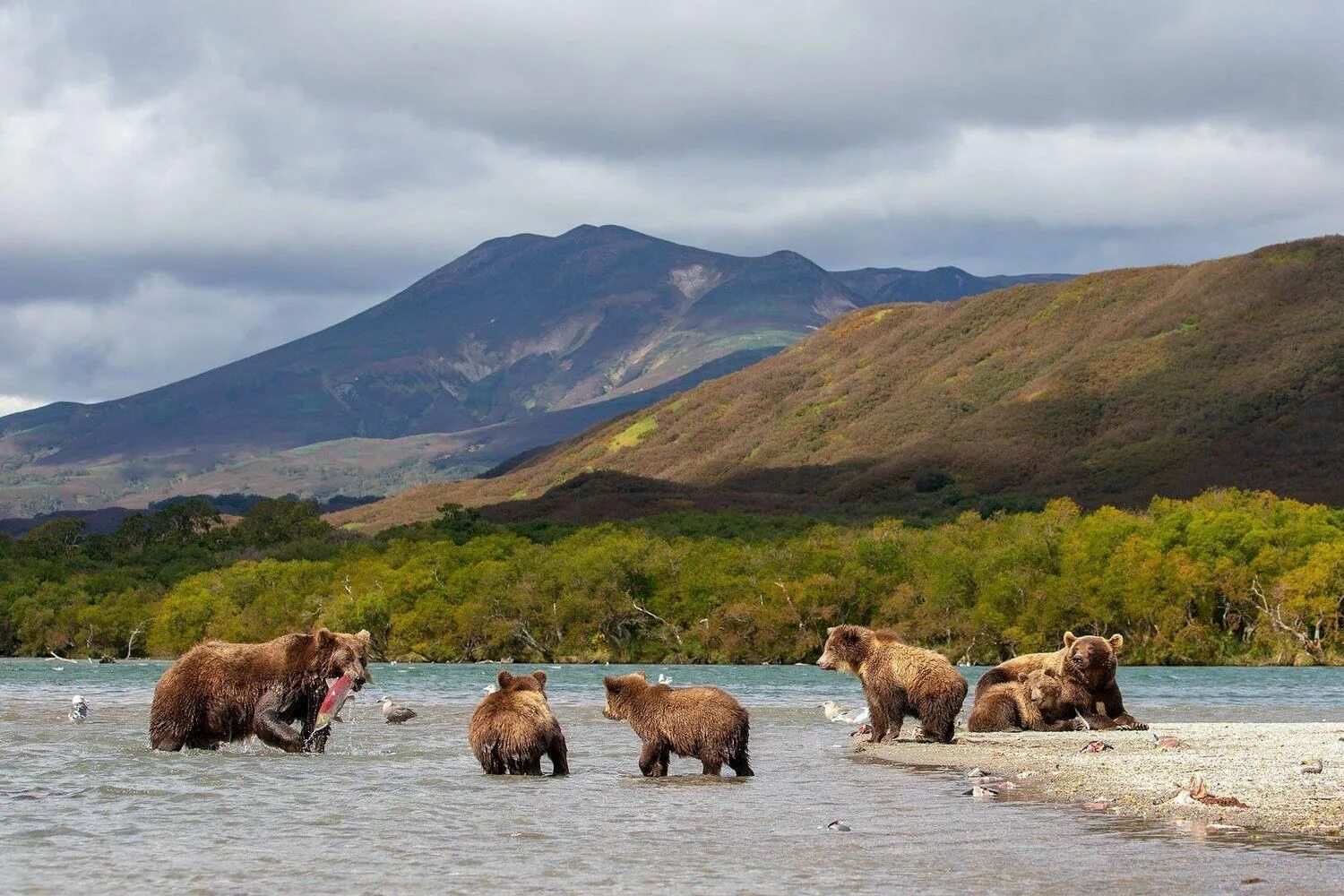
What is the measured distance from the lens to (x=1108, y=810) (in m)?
18.2

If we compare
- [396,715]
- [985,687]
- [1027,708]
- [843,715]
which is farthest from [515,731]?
[843,715]

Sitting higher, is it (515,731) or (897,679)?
(897,679)

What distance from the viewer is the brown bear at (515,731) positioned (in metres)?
22.0

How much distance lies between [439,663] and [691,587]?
61.0 ft

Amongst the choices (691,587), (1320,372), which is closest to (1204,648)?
(691,587)

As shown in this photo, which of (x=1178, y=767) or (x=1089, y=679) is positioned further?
(x=1089, y=679)

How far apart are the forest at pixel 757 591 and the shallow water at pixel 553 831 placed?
229 feet

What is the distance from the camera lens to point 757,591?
357ft

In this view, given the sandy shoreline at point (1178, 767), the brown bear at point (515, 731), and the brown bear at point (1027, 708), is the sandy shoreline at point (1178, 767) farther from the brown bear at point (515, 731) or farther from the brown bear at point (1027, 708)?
the brown bear at point (515, 731)

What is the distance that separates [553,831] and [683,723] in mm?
5269

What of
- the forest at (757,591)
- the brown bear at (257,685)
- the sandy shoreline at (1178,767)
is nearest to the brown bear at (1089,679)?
the sandy shoreline at (1178,767)

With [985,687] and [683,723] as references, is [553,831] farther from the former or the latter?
[985,687]

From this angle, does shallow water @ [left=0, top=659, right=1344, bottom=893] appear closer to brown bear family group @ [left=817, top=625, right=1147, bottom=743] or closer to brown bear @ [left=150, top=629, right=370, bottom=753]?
brown bear @ [left=150, top=629, right=370, bottom=753]

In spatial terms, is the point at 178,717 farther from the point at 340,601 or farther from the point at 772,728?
the point at 340,601
